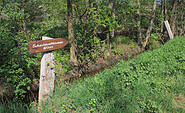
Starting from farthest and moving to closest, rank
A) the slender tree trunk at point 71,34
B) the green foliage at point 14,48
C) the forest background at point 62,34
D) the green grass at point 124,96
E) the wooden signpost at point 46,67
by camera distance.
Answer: the slender tree trunk at point 71,34 → the forest background at point 62,34 → the green foliage at point 14,48 → the wooden signpost at point 46,67 → the green grass at point 124,96

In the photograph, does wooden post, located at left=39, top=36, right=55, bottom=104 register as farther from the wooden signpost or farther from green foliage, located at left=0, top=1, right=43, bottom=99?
green foliage, located at left=0, top=1, right=43, bottom=99

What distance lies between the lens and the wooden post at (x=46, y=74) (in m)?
3.00

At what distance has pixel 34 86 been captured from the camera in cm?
549

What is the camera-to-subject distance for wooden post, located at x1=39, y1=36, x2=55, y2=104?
300 centimetres

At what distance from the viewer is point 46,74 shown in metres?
3.05

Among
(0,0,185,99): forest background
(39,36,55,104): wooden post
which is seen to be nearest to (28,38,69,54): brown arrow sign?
(39,36,55,104): wooden post

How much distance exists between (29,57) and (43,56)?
209 centimetres

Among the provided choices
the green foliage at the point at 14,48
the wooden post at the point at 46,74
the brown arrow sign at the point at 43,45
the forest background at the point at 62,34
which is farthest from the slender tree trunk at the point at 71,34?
the wooden post at the point at 46,74

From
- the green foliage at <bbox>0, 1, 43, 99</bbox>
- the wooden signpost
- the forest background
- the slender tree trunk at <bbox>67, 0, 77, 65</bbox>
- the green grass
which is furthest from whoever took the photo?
the slender tree trunk at <bbox>67, 0, 77, 65</bbox>

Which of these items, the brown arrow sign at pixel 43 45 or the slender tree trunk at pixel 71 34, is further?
the slender tree trunk at pixel 71 34

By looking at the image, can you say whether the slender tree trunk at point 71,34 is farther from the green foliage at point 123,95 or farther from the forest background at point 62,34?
the green foliage at point 123,95

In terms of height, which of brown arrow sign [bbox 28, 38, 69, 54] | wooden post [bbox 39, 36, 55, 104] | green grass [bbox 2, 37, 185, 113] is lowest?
green grass [bbox 2, 37, 185, 113]

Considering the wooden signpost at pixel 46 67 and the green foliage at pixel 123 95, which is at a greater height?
the wooden signpost at pixel 46 67

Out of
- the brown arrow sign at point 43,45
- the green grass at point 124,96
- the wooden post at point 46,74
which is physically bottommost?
the green grass at point 124,96
